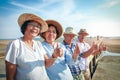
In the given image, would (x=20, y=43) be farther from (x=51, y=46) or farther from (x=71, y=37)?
(x=71, y=37)

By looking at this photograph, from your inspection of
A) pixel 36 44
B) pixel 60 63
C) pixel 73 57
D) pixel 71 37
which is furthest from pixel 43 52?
pixel 71 37

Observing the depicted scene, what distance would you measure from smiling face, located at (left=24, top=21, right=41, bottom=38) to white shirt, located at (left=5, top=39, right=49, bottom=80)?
169 mm

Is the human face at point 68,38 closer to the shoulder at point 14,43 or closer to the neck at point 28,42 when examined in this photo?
the neck at point 28,42

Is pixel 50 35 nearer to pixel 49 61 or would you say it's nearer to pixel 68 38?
pixel 49 61

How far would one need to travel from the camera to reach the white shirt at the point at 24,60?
7.18 ft

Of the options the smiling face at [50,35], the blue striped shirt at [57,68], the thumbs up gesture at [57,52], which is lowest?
the blue striped shirt at [57,68]

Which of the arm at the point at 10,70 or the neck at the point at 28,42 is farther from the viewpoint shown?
the neck at the point at 28,42

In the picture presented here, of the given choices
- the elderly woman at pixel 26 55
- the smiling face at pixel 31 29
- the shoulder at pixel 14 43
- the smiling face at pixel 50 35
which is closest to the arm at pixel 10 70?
the elderly woman at pixel 26 55

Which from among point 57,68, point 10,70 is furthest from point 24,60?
point 57,68

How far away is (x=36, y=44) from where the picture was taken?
2.52 m

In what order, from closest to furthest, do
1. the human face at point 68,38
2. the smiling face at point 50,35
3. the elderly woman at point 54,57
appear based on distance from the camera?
the elderly woman at point 54,57 → the smiling face at point 50,35 → the human face at point 68,38

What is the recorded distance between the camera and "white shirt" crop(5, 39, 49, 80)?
2.19m

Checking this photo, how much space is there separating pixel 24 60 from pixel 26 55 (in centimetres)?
7

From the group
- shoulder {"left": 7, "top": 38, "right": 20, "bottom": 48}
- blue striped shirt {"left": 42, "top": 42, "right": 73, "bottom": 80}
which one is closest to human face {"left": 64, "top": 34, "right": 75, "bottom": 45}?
blue striped shirt {"left": 42, "top": 42, "right": 73, "bottom": 80}
